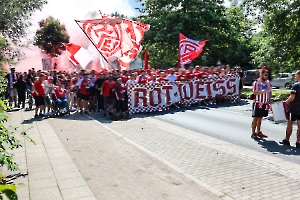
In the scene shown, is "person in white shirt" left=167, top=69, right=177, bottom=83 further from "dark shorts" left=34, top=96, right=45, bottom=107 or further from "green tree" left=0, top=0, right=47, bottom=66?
Result: "green tree" left=0, top=0, right=47, bottom=66

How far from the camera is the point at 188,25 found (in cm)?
2616

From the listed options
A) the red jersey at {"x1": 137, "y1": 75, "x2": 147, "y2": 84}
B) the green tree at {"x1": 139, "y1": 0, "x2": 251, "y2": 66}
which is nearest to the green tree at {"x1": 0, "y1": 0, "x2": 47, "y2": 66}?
the red jersey at {"x1": 137, "y1": 75, "x2": 147, "y2": 84}

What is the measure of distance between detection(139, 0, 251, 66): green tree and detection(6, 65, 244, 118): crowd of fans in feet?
35.7

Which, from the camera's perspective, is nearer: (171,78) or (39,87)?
(39,87)

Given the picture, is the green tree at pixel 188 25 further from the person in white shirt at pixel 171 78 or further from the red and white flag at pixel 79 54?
the person in white shirt at pixel 171 78

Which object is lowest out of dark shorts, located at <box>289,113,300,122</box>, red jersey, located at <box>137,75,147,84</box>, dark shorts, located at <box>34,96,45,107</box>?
dark shorts, located at <box>289,113,300,122</box>

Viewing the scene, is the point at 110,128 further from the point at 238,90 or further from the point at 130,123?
the point at 238,90

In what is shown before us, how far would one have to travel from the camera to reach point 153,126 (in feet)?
33.2

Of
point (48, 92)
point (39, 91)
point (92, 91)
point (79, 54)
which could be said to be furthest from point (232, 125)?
point (79, 54)

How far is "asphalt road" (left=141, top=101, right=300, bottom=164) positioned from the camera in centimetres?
721

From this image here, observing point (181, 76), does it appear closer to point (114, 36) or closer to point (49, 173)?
point (114, 36)

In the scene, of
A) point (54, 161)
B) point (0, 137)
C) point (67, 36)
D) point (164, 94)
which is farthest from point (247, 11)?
point (67, 36)

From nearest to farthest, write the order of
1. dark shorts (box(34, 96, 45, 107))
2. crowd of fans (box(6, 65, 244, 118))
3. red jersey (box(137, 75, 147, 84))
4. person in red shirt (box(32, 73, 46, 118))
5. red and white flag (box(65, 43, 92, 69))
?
1. person in red shirt (box(32, 73, 46, 118))
2. dark shorts (box(34, 96, 45, 107))
3. crowd of fans (box(6, 65, 244, 118))
4. red jersey (box(137, 75, 147, 84))
5. red and white flag (box(65, 43, 92, 69))

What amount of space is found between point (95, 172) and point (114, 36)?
10.5 metres
